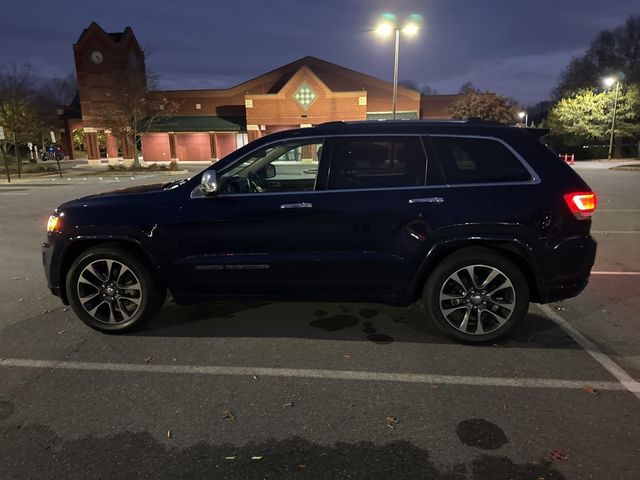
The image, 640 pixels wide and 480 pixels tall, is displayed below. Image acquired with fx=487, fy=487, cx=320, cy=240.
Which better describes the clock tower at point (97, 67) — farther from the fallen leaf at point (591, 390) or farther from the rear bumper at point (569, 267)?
the fallen leaf at point (591, 390)

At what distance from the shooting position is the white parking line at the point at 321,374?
3537 millimetres

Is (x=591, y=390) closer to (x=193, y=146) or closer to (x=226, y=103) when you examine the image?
(x=193, y=146)

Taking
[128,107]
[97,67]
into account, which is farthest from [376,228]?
[97,67]

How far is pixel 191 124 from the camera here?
46.7 m

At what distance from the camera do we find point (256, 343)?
4340mm

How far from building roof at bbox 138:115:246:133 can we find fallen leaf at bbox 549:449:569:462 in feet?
151

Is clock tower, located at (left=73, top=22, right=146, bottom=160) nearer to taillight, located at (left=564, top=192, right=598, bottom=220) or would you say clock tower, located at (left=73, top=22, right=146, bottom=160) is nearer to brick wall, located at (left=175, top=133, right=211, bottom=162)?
brick wall, located at (left=175, top=133, right=211, bottom=162)

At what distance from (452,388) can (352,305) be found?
1887 millimetres

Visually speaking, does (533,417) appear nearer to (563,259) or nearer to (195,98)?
(563,259)

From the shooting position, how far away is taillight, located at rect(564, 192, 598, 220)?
3982mm

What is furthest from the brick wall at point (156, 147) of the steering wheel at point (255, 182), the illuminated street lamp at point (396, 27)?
the steering wheel at point (255, 182)

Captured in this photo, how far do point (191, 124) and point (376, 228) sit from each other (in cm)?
4577

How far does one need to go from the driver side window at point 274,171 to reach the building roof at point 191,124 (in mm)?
43154

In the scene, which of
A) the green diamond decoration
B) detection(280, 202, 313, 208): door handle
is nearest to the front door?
detection(280, 202, 313, 208): door handle
